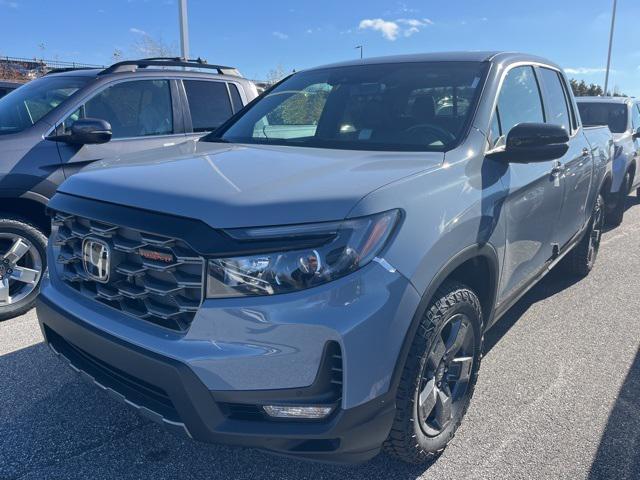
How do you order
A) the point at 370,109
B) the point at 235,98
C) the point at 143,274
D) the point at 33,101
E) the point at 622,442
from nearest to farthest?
the point at 143,274 < the point at 622,442 < the point at 370,109 < the point at 33,101 < the point at 235,98

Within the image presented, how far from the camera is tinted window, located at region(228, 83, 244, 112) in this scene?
214 inches

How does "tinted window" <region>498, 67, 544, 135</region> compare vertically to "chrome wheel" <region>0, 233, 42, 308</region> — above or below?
above

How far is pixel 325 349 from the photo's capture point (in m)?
1.80

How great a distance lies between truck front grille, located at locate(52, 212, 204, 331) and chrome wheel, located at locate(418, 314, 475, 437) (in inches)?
39.3

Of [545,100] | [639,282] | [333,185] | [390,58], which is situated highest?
[390,58]

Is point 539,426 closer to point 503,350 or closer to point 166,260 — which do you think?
point 503,350

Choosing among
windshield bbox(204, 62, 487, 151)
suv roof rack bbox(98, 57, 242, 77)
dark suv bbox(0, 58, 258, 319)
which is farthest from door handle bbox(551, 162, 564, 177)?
suv roof rack bbox(98, 57, 242, 77)

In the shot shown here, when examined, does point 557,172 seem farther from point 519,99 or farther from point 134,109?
point 134,109

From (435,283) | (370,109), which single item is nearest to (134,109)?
(370,109)

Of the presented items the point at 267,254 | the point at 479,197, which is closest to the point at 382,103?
the point at 479,197

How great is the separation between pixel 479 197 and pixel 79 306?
183 cm

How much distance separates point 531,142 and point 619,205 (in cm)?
565

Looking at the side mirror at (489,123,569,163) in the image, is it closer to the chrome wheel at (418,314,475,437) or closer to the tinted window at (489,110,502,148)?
the tinted window at (489,110,502,148)

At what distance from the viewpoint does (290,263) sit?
1.83 m
